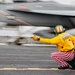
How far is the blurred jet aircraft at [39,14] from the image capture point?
22.2 m

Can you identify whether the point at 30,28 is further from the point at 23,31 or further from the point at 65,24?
the point at 65,24

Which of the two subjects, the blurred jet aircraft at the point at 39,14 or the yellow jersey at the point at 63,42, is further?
the blurred jet aircraft at the point at 39,14

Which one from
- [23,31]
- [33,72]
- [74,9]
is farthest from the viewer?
[74,9]

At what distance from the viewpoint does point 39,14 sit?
22.7m

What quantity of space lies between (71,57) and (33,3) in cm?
1212

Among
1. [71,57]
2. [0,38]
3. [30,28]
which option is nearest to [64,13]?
[30,28]

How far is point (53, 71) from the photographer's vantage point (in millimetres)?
10773

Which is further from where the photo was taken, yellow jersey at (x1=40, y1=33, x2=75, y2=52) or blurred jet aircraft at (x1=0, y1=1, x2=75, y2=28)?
blurred jet aircraft at (x1=0, y1=1, x2=75, y2=28)

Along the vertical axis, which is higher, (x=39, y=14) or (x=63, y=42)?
(x=63, y=42)

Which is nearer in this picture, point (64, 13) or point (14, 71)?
point (14, 71)

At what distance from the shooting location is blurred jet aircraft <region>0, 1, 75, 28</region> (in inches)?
874

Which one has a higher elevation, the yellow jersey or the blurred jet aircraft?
the yellow jersey

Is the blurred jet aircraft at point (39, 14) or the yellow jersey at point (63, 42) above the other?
the yellow jersey at point (63, 42)

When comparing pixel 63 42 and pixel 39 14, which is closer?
pixel 63 42
